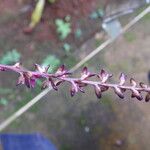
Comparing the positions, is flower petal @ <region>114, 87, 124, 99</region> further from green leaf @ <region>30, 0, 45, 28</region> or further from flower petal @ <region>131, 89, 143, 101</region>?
green leaf @ <region>30, 0, 45, 28</region>

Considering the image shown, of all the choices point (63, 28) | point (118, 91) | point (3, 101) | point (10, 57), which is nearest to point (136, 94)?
point (118, 91)

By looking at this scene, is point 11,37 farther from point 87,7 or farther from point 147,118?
point 147,118

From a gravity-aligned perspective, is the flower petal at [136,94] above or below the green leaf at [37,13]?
below

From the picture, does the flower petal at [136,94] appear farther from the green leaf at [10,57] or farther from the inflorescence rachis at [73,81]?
the green leaf at [10,57]

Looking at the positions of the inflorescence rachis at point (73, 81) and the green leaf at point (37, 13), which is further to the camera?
the green leaf at point (37, 13)

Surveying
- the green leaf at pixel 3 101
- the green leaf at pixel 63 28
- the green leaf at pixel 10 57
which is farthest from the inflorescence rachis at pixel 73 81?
the green leaf at pixel 63 28

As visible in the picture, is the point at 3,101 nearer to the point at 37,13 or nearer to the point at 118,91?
the point at 37,13

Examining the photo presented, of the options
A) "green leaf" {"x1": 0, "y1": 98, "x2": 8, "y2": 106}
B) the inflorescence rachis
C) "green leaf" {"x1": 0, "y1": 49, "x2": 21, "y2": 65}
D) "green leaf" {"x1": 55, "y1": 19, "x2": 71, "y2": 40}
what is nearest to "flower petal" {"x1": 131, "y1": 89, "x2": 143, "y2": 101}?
the inflorescence rachis

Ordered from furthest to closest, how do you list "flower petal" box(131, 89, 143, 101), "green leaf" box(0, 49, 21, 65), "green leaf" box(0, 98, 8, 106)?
"green leaf" box(0, 49, 21, 65), "green leaf" box(0, 98, 8, 106), "flower petal" box(131, 89, 143, 101)

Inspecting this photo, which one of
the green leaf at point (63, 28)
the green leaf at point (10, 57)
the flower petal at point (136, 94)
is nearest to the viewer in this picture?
the flower petal at point (136, 94)
